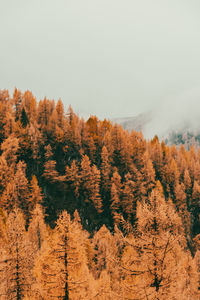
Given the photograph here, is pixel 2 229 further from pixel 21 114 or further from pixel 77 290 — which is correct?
pixel 21 114

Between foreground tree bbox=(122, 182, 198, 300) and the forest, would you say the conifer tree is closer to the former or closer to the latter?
the forest

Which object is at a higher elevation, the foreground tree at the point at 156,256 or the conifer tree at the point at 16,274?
the foreground tree at the point at 156,256

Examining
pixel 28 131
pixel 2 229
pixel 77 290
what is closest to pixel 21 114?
pixel 28 131

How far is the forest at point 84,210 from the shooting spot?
41.7 ft

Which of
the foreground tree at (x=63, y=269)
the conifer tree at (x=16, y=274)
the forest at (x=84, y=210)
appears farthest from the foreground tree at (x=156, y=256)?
the conifer tree at (x=16, y=274)

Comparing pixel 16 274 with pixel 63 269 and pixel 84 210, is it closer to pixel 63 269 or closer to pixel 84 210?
pixel 63 269

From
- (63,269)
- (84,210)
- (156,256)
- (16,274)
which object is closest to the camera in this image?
(156,256)

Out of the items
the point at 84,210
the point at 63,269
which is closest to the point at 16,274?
the point at 63,269

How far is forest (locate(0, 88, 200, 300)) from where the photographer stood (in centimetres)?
1270

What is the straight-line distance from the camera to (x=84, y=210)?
60.3m

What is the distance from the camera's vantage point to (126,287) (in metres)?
12.0

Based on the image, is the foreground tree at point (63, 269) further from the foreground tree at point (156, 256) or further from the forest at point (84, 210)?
the foreground tree at point (156, 256)

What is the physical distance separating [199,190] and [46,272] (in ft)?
243

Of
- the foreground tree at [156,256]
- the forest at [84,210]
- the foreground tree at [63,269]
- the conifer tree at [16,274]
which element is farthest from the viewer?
the conifer tree at [16,274]
